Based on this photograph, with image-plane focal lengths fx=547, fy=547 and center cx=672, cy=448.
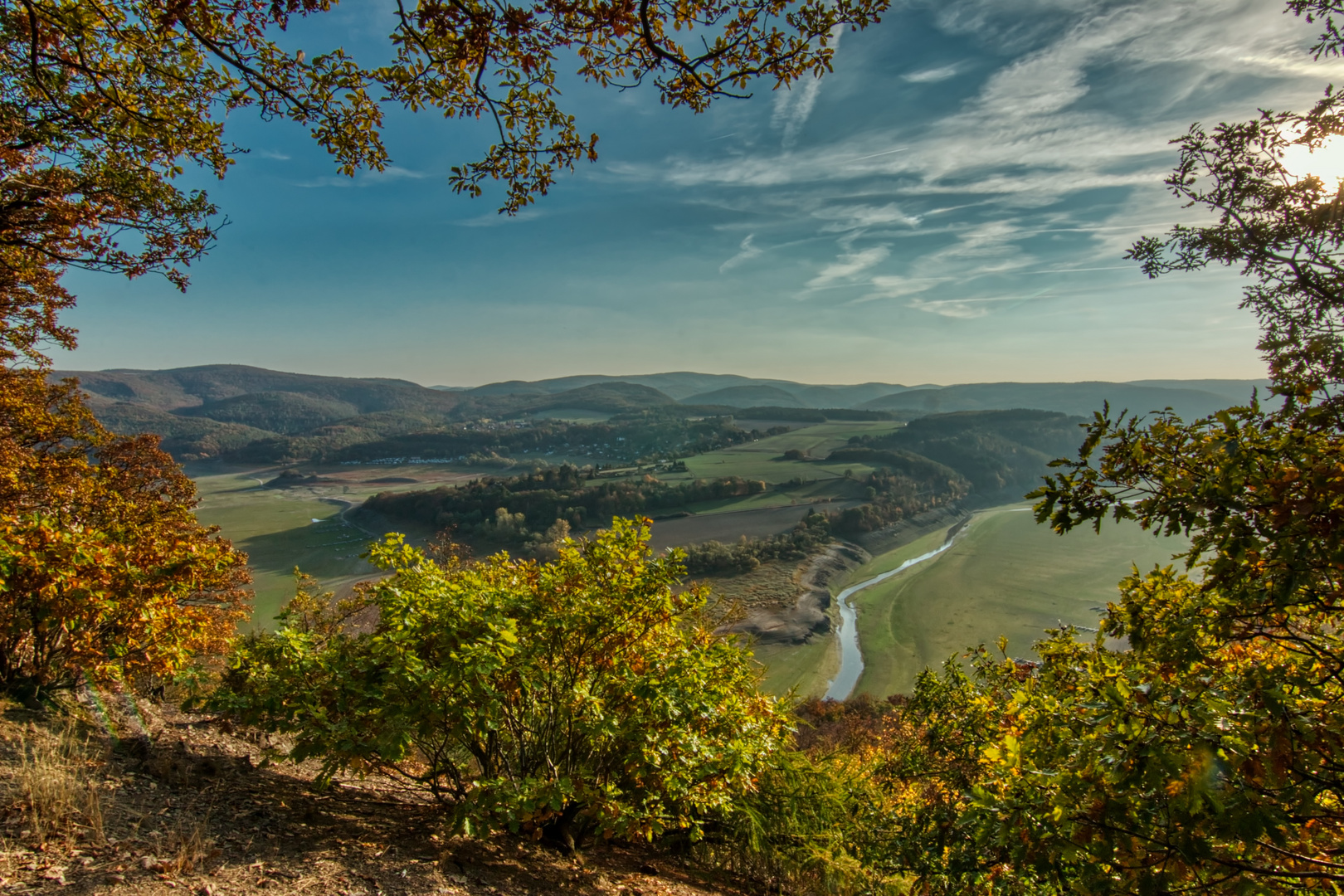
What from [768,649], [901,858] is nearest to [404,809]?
[901,858]

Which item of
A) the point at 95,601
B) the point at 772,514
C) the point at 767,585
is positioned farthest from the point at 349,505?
the point at 95,601

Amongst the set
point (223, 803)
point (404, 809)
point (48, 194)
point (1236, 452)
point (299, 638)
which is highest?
point (48, 194)

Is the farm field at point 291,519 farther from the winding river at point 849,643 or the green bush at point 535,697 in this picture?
the green bush at point 535,697

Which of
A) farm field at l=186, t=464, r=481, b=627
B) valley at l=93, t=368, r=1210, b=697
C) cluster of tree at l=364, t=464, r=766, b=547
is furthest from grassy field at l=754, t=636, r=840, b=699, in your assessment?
farm field at l=186, t=464, r=481, b=627

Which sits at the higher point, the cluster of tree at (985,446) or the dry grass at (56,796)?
the dry grass at (56,796)

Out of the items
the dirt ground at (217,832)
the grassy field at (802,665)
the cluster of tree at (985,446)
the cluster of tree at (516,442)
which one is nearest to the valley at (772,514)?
the grassy field at (802,665)

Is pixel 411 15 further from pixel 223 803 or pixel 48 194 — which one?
pixel 223 803

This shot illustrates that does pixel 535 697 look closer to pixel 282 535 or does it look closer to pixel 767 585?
pixel 767 585
